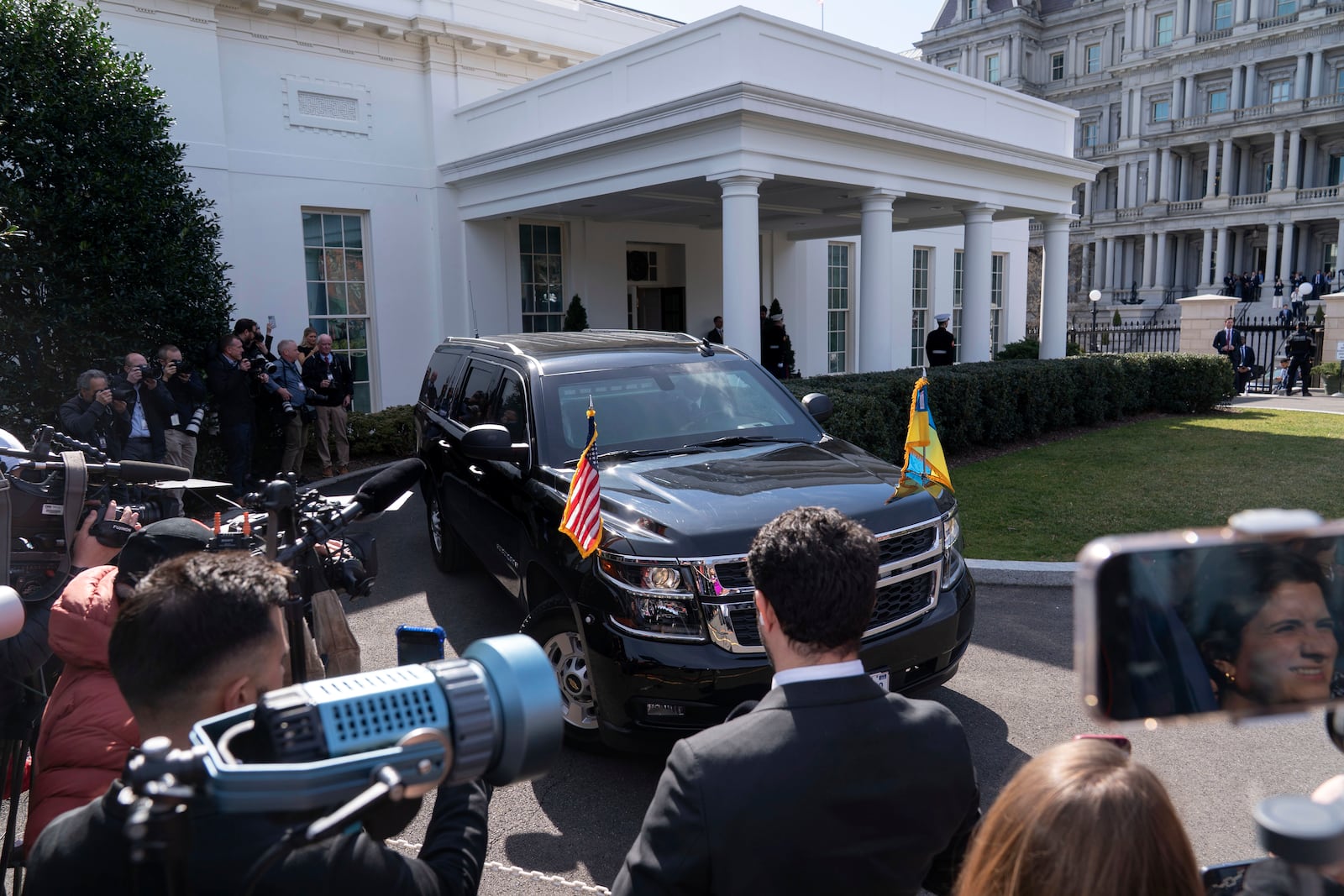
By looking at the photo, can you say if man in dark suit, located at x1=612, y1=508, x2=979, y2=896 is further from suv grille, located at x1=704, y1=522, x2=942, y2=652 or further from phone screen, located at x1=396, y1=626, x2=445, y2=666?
suv grille, located at x1=704, y1=522, x2=942, y2=652

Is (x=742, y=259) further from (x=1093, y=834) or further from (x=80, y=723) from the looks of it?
(x=1093, y=834)

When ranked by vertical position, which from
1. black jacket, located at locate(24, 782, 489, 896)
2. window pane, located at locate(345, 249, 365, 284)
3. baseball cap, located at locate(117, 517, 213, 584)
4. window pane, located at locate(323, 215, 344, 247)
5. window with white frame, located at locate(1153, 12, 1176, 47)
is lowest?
black jacket, located at locate(24, 782, 489, 896)

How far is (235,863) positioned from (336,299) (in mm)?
16096

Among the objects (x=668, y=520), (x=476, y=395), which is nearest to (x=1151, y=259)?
(x=476, y=395)

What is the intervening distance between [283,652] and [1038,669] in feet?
16.5

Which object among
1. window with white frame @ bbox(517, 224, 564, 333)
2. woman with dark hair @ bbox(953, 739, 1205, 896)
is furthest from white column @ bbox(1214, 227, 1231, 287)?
woman with dark hair @ bbox(953, 739, 1205, 896)

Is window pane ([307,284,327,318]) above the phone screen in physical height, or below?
above

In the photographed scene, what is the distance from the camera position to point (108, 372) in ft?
33.2

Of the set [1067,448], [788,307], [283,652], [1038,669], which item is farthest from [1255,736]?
[788,307]

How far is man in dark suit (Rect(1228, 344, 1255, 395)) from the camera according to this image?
68.8 ft

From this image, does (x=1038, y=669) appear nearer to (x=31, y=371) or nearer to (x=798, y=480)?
(x=798, y=480)

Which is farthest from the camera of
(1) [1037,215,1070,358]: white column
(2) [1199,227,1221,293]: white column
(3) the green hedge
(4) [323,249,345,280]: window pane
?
(2) [1199,227,1221,293]: white column

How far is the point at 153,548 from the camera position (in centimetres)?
258

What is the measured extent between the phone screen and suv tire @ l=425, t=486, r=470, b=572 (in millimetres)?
5808
